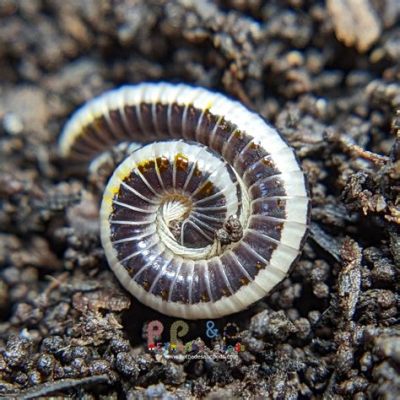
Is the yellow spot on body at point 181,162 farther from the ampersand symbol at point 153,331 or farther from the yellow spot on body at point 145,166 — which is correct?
the ampersand symbol at point 153,331

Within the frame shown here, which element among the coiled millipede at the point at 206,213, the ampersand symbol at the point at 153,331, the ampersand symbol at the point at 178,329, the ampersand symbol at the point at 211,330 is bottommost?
the ampersand symbol at the point at 153,331

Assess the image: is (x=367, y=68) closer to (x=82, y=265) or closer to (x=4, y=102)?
(x=82, y=265)

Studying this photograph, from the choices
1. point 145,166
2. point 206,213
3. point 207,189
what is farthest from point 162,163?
point 206,213

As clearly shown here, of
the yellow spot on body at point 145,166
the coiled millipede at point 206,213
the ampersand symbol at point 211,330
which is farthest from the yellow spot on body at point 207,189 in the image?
the ampersand symbol at point 211,330

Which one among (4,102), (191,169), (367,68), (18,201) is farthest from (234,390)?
(4,102)

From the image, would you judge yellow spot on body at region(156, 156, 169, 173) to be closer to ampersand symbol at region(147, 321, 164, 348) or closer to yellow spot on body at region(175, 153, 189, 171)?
yellow spot on body at region(175, 153, 189, 171)
